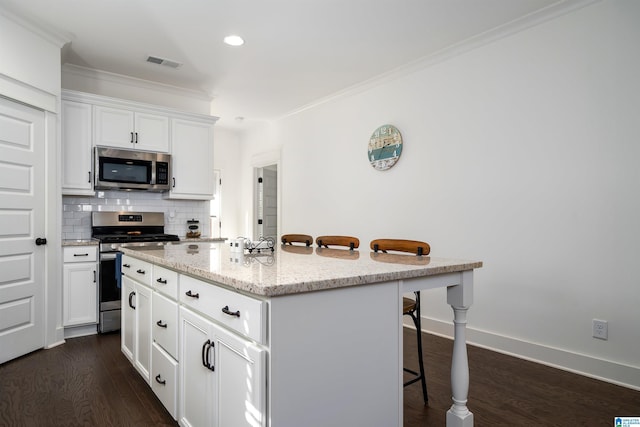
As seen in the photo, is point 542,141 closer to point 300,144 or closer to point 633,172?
point 633,172

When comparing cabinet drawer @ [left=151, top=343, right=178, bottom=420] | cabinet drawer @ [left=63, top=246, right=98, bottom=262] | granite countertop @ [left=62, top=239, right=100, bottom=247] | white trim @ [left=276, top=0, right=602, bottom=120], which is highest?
white trim @ [left=276, top=0, right=602, bottom=120]

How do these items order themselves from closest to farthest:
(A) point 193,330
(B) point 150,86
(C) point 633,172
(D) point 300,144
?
(A) point 193,330, (C) point 633,172, (B) point 150,86, (D) point 300,144

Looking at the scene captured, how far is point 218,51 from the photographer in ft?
11.9

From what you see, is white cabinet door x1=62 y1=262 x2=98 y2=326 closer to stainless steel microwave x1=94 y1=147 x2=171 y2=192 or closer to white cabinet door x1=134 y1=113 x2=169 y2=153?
stainless steel microwave x1=94 y1=147 x2=171 y2=192

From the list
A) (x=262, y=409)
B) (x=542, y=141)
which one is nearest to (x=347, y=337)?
(x=262, y=409)

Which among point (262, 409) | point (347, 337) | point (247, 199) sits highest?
point (247, 199)

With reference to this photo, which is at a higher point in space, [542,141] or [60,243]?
[542,141]

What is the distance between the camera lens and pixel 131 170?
4.12m

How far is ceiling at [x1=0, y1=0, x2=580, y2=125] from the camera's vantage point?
9.39ft

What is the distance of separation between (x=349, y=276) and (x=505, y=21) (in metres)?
2.80

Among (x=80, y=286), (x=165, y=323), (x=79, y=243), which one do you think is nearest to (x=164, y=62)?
(x=79, y=243)

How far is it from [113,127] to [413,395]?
3.78 m

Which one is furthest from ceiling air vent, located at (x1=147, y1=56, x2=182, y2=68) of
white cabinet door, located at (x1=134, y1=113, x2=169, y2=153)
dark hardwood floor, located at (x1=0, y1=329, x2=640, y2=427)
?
dark hardwood floor, located at (x1=0, y1=329, x2=640, y2=427)

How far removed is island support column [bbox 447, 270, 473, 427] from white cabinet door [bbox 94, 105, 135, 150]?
367 centimetres
